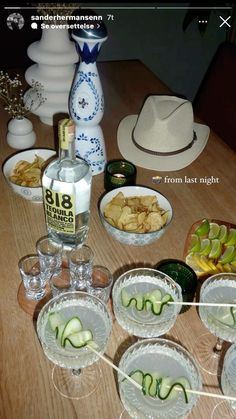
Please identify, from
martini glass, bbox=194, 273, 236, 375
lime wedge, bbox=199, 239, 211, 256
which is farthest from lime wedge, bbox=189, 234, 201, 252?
martini glass, bbox=194, 273, 236, 375

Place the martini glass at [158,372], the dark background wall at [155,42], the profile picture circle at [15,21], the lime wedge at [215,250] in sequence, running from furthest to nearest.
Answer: the dark background wall at [155,42]
the profile picture circle at [15,21]
the lime wedge at [215,250]
the martini glass at [158,372]

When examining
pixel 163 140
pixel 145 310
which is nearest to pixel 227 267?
pixel 145 310

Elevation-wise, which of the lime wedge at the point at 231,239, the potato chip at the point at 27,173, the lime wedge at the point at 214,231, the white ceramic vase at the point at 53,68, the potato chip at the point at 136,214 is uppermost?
the white ceramic vase at the point at 53,68

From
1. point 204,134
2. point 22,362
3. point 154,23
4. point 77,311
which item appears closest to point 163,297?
point 77,311

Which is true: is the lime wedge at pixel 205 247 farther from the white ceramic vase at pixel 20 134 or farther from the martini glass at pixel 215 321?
the white ceramic vase at pixel 20 134

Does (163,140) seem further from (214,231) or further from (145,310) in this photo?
(145,310)

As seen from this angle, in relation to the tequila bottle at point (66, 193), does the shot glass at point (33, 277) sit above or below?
below

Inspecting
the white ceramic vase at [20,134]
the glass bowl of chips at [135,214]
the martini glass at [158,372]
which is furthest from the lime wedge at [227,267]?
the white ceramic vase at [20,134]

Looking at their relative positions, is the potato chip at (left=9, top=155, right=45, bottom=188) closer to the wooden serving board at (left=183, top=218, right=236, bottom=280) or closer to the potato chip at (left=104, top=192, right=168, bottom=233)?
the potato chip at (left=104, top=192, right=168, bottom=233)
